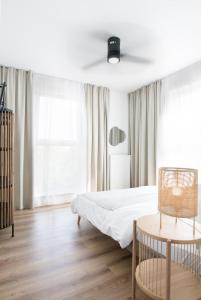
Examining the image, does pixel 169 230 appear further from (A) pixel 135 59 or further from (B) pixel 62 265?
(A) pixel 135 59

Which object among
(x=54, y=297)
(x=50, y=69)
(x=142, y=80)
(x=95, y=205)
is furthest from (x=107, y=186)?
(x=54, y=297)

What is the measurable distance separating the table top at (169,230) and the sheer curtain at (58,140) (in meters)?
2.80

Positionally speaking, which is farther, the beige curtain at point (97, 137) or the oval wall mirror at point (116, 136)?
the oval wall mirror at point (116, 136)

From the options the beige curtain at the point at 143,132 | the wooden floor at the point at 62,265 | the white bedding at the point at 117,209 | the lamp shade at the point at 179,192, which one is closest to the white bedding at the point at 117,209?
the white bedding at the point at 117,209

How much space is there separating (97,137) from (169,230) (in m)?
3.25

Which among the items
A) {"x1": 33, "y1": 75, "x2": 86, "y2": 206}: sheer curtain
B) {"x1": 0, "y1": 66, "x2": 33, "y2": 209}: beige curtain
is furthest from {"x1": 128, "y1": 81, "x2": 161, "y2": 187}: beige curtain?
{"x1": 0, "y1": 66, "x2": 33, "y2": 209}: beige curtain

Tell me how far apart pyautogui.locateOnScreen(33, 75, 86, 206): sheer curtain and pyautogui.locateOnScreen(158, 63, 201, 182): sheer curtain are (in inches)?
65.2

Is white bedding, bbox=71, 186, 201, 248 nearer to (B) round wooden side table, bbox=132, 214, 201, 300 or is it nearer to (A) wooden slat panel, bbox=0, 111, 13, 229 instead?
(B) round wooden side table, bbox=132, 214, 201, 300

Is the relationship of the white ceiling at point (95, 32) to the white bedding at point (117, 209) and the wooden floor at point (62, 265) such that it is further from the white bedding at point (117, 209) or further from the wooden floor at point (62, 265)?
the wooden floor at point (62, 265)

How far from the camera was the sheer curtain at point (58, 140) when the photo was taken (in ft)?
12.6

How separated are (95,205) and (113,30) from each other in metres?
2.13

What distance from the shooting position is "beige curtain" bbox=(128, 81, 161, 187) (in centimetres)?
414

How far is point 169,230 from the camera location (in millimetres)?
1302

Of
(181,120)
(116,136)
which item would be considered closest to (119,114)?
(116,136)
